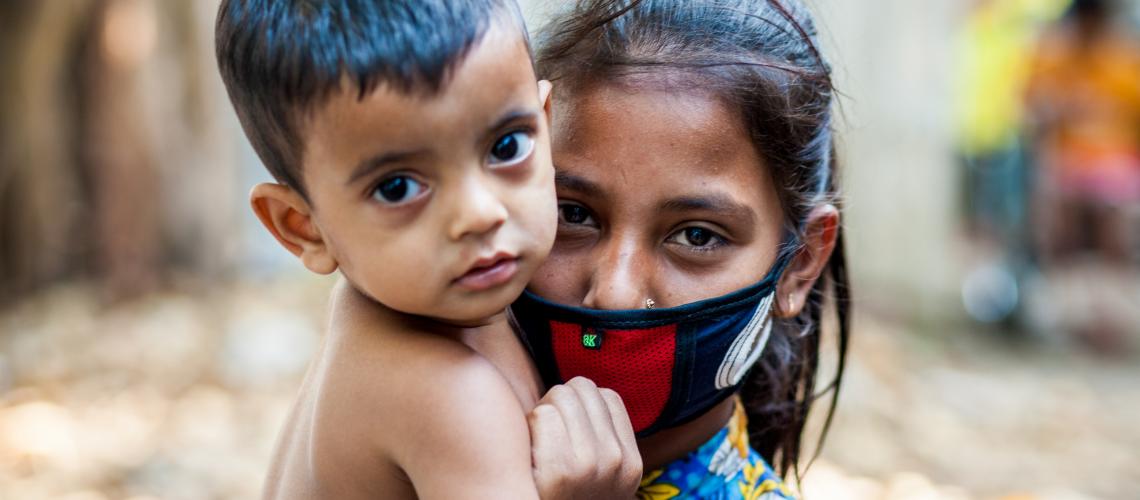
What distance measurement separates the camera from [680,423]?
1.96 meters

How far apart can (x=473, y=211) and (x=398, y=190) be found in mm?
93

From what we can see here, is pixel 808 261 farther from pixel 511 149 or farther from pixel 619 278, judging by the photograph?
pixel 511 149

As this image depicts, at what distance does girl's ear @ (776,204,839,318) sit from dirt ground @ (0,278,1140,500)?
2.64 m

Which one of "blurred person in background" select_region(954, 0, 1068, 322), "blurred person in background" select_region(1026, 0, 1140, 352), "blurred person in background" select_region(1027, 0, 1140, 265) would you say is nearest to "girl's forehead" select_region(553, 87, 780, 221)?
"blurred person in background" select_region(954, 0, 1068, 322)

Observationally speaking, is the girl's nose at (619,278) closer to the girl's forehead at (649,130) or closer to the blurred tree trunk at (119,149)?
the girl's forehead at (649,130)

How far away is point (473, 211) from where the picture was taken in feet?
4.72

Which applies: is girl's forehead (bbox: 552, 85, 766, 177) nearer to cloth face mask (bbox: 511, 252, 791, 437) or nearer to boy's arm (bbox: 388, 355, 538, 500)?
cloth face mask (bbox: 511, 252, 791, 437)

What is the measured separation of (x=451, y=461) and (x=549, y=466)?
0.46ft

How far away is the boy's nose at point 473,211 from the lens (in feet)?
4.72

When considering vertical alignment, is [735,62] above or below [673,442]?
above

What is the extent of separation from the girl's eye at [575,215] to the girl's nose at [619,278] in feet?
0.17

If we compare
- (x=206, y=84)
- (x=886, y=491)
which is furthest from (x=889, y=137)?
(x=206, y=84)

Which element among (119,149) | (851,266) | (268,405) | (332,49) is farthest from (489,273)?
(119,149)

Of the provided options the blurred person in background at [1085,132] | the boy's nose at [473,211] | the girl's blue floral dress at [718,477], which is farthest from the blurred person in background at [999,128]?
the boy's nose at [473,211]
